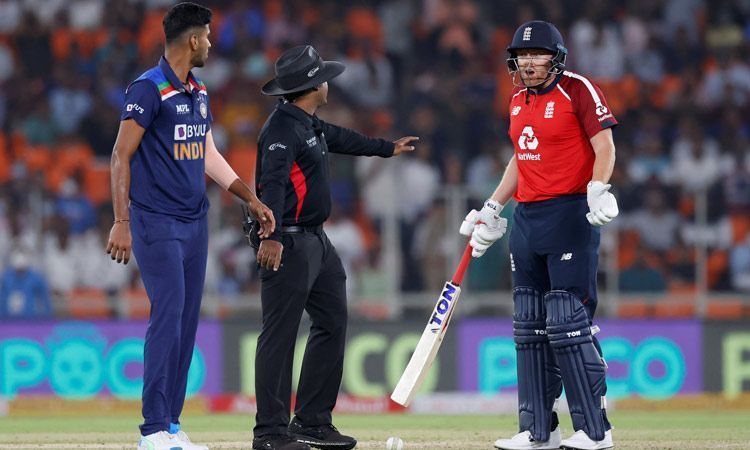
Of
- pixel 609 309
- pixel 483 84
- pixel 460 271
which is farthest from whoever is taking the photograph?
pixel 483 84

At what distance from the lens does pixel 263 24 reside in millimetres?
17750

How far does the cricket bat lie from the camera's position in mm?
7711

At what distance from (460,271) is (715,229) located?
6927 millimetres

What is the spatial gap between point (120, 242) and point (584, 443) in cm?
258

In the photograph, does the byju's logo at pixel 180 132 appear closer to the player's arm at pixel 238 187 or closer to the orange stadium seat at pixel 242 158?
the player's arm at pixel 238 187

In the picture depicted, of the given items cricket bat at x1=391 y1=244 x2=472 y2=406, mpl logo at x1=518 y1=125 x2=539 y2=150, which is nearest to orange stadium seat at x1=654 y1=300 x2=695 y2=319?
cricket bat at x1=391 y1=244 x2=472 y2=406

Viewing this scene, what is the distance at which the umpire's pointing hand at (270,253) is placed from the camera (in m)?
7.60

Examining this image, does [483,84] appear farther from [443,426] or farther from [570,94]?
[570,94]

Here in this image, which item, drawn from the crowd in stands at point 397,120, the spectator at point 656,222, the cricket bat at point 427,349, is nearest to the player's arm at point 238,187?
the cricket bat at point 427,349

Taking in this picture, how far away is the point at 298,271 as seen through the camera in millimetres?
7789

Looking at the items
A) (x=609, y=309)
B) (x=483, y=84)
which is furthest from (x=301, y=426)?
(x=483, y=84)

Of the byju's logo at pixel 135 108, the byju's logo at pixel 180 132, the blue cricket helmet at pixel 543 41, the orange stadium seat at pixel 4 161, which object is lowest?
the byju's logo at pixel 180 132

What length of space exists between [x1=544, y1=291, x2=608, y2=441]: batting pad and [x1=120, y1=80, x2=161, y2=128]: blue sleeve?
2268mm

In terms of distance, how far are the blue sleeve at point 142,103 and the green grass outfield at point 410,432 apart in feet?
6.24
